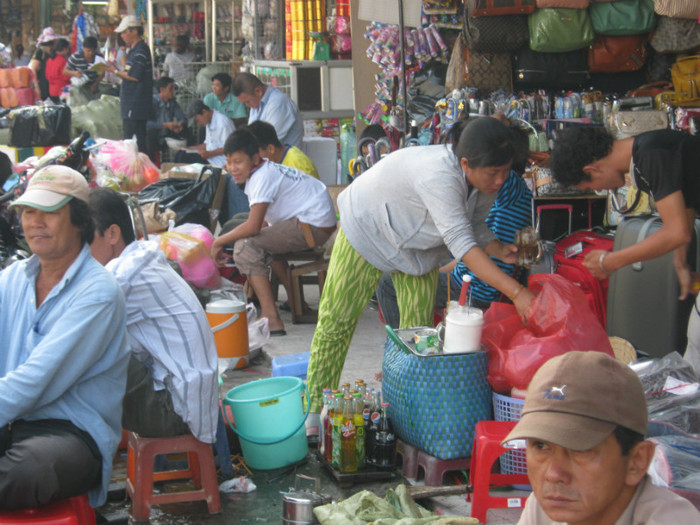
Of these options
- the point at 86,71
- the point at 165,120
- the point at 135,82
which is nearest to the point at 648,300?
the point at 135,82

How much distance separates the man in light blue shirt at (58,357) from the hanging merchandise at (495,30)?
4.47 meters

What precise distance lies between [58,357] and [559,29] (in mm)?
5042

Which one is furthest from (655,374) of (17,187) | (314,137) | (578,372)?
(314,137)

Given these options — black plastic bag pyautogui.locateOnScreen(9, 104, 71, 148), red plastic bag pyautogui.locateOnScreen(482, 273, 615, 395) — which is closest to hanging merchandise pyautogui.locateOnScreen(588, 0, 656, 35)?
red plastic bag pyautogui.locateOnScreen(482, 273, 615, 395)

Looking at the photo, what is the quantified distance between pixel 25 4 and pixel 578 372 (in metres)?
21.3

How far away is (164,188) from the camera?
693 cm

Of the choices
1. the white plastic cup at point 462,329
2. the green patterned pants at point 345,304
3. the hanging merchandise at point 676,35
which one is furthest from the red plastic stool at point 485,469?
the hanging merchandise at point 676,35

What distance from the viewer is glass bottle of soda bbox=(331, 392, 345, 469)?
3629 mm

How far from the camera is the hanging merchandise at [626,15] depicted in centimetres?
658

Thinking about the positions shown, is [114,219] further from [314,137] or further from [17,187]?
[314,137]

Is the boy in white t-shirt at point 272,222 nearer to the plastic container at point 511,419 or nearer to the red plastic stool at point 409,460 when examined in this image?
the red plastic stool at point 409,460

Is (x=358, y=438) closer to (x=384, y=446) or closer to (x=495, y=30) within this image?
(x=384, y=446)

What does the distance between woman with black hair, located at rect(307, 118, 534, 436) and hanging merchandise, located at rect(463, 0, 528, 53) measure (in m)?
3.25

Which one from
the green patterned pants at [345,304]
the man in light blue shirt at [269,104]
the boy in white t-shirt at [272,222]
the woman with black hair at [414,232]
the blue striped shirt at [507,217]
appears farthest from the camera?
the man in light blue shirt at [269,104]
